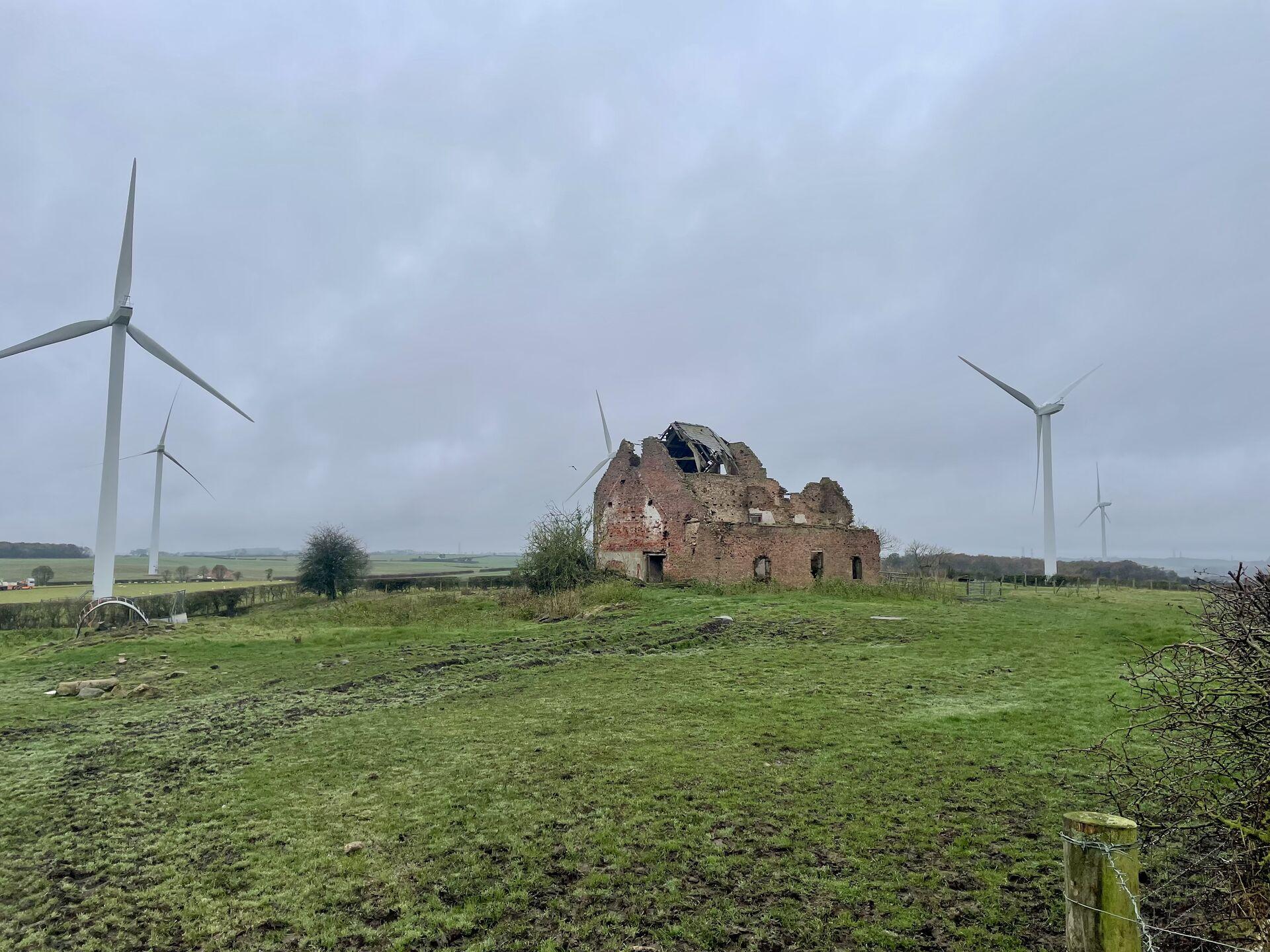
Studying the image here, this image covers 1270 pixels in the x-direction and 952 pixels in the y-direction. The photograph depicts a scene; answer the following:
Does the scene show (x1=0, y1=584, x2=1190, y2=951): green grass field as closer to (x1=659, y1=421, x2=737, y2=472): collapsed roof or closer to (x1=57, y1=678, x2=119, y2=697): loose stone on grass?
(x1=57, y1=678, x2=119, y2=697): loose stone on grass

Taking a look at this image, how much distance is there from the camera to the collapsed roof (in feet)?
116

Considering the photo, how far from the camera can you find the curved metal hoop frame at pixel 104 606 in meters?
22.2

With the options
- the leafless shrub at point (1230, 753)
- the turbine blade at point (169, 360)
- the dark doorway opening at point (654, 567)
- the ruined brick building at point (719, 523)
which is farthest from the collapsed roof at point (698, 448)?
the leafless shrub at point (1230, 753)

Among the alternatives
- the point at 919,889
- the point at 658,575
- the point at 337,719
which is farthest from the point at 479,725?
the point at 658,575

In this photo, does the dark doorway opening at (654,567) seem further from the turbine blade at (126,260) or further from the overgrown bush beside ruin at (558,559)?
the turbine blade at (126,260)

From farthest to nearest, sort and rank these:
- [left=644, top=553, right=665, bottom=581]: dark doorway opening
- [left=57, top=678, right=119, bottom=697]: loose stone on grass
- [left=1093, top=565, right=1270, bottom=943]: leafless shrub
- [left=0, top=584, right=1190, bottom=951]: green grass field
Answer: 1. [left=644, top=553, right=665, bottom=581]: dark doorway opening
2. [left=57, top=678, right=119, bottom=697]: loose stone on grass
3. [left=0, top=584, right=1190, bottom=951]: green grass field
4. [left=1093, top=565, right=1270, bottom=943]: leafless shrub

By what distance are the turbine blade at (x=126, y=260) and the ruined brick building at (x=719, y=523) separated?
2154cm

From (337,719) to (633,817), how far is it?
624cm

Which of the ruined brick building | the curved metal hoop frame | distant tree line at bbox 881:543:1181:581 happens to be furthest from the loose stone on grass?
distant tree line at bbox 881:543:1181:581

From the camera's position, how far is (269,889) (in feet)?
17.1

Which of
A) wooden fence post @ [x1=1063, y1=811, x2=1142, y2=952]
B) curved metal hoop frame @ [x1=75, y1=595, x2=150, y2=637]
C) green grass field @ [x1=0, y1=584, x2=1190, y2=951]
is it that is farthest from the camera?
curved metal hoop frame @ [x1=75, y1=595, x2=150, y2=637]

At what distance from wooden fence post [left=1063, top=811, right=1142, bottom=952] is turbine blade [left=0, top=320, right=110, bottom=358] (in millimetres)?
30811

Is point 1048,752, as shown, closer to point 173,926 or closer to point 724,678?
point 724,678

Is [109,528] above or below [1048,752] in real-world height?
above
